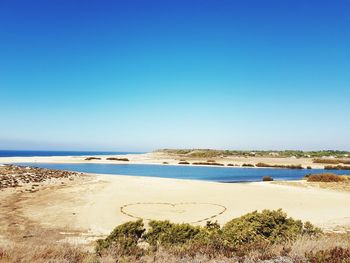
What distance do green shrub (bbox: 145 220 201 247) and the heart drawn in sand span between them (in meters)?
5.58

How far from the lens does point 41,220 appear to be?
611 inches

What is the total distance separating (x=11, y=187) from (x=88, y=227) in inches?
562

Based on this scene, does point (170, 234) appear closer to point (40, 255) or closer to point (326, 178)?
point (40, 255)

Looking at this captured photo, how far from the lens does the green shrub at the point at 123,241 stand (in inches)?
325

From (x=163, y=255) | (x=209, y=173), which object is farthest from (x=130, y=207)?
(x=209, y=173)

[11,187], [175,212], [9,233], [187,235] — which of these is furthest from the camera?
[11,187]

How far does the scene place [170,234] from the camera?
33.2ft

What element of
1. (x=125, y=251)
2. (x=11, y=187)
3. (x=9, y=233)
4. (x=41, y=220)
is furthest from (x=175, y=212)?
(x=11, y=187)

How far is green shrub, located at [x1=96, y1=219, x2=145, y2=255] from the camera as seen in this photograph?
8.27 metres

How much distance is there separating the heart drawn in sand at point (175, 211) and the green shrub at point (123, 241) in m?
5.94

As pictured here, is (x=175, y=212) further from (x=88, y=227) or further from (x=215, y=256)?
(x=215, y=256)

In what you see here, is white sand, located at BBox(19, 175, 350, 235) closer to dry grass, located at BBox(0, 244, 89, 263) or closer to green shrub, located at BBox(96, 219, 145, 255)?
green shrub, located at BBox(96, 219, 145, 255)

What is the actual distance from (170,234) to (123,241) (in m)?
1.69

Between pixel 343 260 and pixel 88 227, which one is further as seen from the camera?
pixel 88 227
